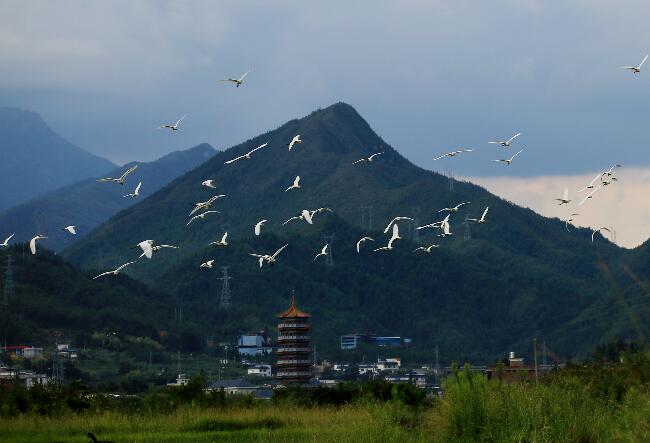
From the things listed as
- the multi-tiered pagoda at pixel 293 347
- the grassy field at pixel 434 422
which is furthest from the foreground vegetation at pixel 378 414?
the multi-tiered pagoda at pixel 293 347

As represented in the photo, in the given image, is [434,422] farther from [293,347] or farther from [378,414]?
[293,347]

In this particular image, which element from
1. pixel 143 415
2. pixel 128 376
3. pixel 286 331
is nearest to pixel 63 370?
pixel 128 376

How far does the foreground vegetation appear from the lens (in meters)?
33.4

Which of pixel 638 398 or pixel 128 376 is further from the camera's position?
pixel 128 376

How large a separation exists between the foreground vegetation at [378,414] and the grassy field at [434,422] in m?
0.04

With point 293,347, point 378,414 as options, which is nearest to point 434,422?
point 378,414

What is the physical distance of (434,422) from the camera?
38406 millimetres

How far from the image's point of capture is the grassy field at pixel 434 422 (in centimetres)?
3312

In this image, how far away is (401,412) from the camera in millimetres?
44500

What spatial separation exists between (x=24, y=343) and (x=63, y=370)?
36.6m

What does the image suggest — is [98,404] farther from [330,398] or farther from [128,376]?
[128,376]

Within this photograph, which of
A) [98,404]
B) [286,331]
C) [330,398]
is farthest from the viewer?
[286,331]

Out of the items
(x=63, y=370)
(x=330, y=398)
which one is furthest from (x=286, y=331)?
(x=330, y=398)

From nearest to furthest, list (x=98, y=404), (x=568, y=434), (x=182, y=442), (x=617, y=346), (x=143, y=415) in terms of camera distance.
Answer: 1. (x=568, y=434)
2. (x=182, y=442)
3. (x=143, y=415)
4. (x=98, y=404)
5. (x=617, y=346)
